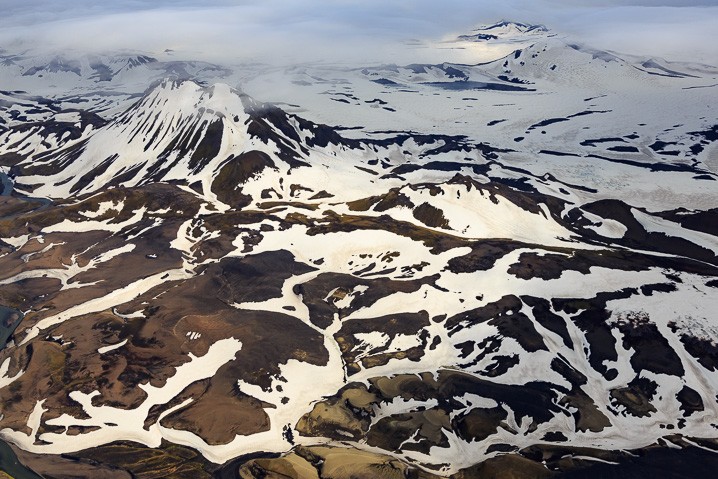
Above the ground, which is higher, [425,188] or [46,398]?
[425,188]

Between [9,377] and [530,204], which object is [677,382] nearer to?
[530,204]

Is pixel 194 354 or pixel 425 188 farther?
pixel 425 188

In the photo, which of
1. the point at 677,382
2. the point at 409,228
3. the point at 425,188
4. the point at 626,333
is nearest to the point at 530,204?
the point at 425,188

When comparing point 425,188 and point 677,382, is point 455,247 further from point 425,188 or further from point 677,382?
point 677,382

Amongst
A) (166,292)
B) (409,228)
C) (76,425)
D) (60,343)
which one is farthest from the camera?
(409,228)

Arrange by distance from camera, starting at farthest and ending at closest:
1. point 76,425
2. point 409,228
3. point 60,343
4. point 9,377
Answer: point 409,228, point 60,343, point 9,377, point 76,425

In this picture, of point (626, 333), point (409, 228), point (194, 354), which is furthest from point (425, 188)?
point (194, 354)

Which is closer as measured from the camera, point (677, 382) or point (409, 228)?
point (677, 382)

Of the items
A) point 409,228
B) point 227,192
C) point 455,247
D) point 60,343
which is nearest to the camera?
point 60,343

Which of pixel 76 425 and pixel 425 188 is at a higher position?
pixel 425 188
